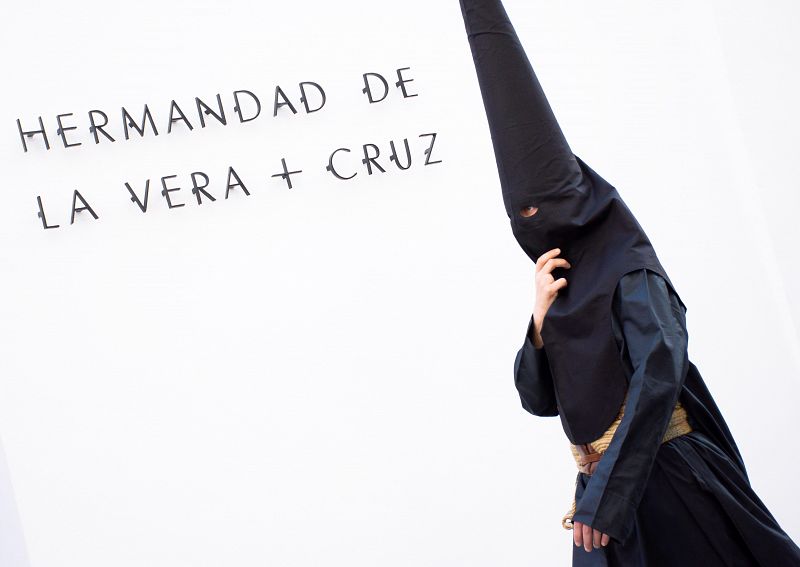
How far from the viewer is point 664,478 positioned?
1693mm

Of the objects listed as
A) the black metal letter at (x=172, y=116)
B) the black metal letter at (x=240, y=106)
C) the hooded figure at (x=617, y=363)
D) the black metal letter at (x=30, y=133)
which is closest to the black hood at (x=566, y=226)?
the hooded figure at (x=617, y=363)

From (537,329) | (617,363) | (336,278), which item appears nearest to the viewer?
(617,363)

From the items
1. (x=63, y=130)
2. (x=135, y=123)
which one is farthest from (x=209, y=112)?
(x=63, y=130)

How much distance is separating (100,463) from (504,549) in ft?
4.47

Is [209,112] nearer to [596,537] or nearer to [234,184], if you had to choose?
[234,184]

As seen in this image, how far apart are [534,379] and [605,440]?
233mm

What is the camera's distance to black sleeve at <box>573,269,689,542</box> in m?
1.53

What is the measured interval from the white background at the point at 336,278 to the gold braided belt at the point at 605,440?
3.93 ft

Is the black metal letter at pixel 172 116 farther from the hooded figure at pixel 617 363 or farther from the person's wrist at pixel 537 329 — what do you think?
the person's wrist at pixel 537 329

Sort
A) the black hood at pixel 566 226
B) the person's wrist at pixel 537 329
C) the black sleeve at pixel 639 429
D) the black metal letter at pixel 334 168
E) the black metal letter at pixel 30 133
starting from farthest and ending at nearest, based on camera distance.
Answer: the black metal letter at pixel 334 168
the black metal letter at pixel 30 133
the person's wrist at pixel 537 329
the black hood at pixel 566 226
the black sleeve at pixel 639 429

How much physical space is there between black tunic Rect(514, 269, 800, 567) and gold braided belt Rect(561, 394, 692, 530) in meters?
0.02

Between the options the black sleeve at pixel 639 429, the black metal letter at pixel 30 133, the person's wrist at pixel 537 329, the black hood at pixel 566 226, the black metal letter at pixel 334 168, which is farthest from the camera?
the black metal letter at pixel 334 168

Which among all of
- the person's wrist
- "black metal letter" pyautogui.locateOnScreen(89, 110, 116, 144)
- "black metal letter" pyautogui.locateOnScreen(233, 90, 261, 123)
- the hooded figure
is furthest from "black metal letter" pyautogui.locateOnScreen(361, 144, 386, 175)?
the person's wrist

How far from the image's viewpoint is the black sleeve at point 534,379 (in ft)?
6.14
